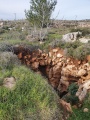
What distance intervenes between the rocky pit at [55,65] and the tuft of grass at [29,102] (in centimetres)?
479

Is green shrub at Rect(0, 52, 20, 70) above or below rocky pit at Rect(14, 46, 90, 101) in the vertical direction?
above

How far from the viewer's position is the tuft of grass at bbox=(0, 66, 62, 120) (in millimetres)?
7648

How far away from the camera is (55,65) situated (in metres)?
14.7

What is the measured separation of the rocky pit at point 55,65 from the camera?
13688 mm

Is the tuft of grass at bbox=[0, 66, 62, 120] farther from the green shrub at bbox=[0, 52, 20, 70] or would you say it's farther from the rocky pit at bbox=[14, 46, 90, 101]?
the rocky pit at bbox=[14, 46, 90, 101]

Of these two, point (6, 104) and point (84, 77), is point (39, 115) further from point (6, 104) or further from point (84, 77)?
point (84, 77)

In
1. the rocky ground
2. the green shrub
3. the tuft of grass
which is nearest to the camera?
the tuft of grass

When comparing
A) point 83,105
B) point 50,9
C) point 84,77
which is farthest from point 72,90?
point 50,9

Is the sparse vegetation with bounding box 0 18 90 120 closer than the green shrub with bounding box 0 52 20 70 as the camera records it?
Yes

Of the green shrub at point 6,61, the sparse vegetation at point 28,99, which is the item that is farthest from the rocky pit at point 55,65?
the green shrub at point 6,61

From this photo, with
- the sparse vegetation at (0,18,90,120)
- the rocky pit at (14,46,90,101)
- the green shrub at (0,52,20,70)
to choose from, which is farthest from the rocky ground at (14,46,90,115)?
the green shrub at (0,52,20,70)

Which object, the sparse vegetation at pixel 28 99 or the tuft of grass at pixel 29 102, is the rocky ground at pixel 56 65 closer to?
the sparse vegetation at pixel 28 99

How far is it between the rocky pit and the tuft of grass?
479 cm

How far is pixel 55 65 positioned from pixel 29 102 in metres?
6.79
